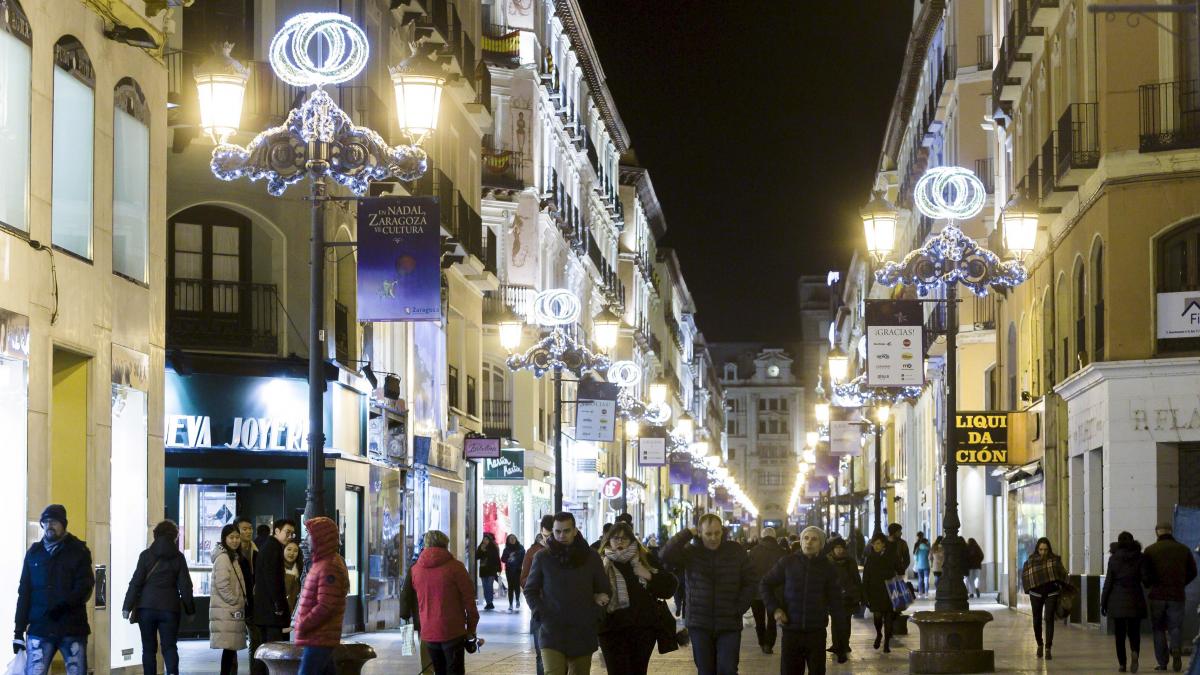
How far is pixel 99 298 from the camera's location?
2002 cm

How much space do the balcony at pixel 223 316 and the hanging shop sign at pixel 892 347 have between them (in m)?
8.83

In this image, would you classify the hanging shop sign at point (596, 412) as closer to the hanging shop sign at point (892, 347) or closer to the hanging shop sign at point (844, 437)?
the hanging shop sign at point (844, 437)

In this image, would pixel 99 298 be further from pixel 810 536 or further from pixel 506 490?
pixel 506 490

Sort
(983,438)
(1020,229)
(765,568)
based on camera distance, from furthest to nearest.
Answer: (983,438)
(765,568)
(1020,229)

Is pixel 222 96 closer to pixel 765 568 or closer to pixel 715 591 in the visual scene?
pixel 715 591

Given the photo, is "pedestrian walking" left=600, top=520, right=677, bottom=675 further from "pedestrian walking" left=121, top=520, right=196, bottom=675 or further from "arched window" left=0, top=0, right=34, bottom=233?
"arched window" left=0, top=0, right=34, bottom=233

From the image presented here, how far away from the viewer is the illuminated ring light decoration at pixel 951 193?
83.8ft

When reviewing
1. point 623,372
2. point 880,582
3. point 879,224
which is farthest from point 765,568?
point 623,372

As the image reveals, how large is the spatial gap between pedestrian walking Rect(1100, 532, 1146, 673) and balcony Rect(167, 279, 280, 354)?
517 inches

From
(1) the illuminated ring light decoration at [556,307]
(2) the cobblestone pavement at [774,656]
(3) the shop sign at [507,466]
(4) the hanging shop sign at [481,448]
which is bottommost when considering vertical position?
(2) the cobblestone pavement at [774,656]

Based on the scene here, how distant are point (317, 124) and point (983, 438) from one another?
85.5 feet

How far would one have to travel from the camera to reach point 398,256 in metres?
20.0

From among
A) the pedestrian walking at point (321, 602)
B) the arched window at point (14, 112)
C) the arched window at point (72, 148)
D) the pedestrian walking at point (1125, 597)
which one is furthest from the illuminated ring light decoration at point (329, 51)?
the pedestrian walking at point (1125, 597)

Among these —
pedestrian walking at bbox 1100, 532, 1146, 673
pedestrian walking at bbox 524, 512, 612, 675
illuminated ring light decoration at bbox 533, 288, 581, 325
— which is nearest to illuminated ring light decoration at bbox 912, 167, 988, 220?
pedestrian walking at bbox 1100, 532, 1146, 673
